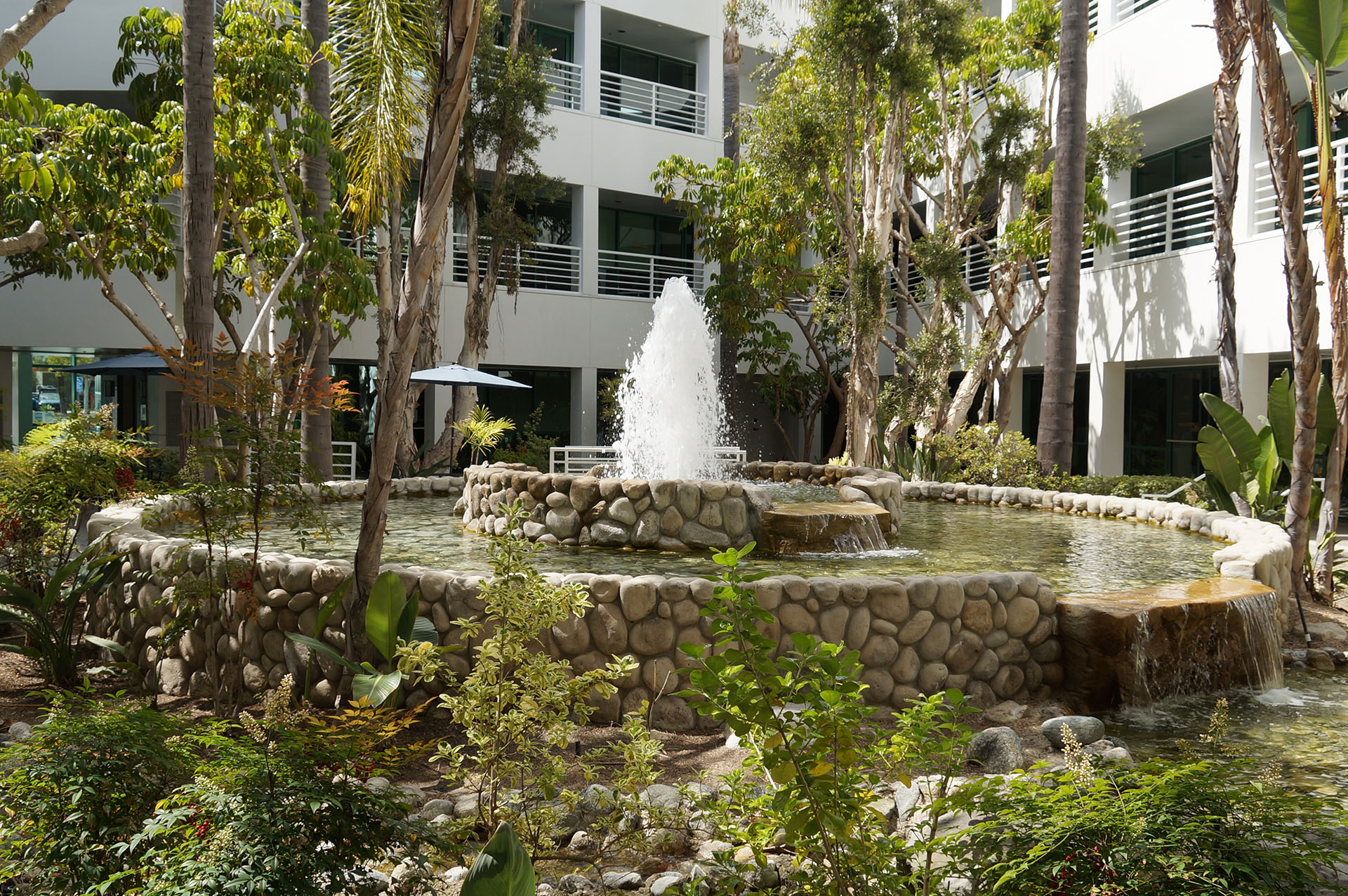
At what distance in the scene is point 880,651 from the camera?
5.54 meters

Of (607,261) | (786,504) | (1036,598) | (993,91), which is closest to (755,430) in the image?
(607,261)

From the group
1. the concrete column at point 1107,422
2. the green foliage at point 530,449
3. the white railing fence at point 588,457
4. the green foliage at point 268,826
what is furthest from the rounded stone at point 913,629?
the green foliage at point 530,449

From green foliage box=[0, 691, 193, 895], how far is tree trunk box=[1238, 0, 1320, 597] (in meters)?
7.46

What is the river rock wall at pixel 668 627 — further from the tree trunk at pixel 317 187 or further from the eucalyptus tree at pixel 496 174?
the eucalyptus tree at pixel 496 174

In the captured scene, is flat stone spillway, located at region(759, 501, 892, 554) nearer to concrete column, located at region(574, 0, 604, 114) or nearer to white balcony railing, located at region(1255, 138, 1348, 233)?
white balcony railing, located at region(1255, 138, 1348, 233)

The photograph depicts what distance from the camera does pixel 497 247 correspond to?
59.9 feet

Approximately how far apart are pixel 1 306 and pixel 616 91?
45.1 ft

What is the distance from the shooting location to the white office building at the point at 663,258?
14.9 metres

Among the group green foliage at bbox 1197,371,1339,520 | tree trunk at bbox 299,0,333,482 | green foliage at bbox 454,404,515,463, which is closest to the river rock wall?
green foliage at bbox 1197,371,1339,520

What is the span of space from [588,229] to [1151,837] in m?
20.1

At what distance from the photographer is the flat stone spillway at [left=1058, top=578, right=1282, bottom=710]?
555 centimetres

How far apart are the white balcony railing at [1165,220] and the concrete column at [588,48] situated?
35.9ft

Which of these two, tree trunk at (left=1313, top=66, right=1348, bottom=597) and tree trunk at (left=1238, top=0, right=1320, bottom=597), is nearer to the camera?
tree trunk at (left=1313, top=66, right=1348, bottom=597)

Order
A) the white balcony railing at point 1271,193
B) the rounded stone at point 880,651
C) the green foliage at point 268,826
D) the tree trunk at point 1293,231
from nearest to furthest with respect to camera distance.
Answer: the green foliage at point 268,826 → the rounded stone at point 880,651 → the tree trunk at point 1293,231 → the white balcony railing at point 1271,193
